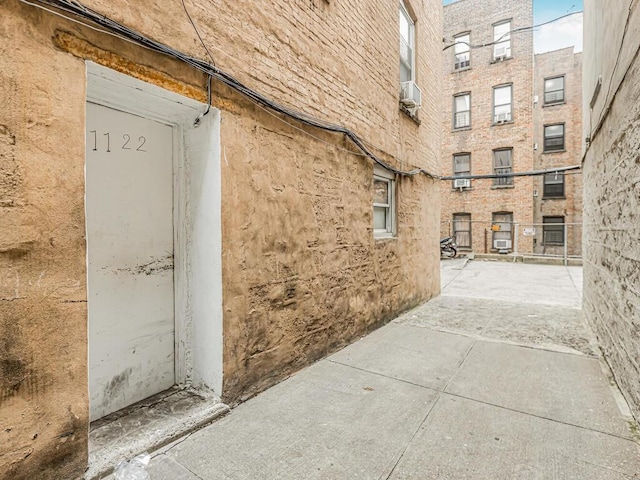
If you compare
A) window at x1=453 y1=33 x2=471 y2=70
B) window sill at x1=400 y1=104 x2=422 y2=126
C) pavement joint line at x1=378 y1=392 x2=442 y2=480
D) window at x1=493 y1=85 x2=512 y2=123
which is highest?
window at x1=453 y1=33 x2=471 y2=70

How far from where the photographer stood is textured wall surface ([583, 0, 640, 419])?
2773 millimetres

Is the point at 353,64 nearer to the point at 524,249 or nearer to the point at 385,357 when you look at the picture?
the point at 385,357

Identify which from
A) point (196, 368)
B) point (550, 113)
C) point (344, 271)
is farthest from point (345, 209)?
point (550, 113)

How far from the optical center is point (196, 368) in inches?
116

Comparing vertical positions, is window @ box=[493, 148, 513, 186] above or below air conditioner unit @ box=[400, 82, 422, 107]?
above

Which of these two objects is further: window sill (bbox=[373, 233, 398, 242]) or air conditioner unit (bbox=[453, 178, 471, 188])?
air conditioner unit (bbox=[453, 178, 471, 188])

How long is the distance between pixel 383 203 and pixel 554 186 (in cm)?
1744

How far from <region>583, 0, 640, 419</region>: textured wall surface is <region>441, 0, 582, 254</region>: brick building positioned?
519 inches

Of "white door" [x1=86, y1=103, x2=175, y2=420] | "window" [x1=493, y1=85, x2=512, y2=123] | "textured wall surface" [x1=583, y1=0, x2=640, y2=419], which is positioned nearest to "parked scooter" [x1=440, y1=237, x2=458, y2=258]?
"window" [x1=493, y1=85, x2=512, y2=123]

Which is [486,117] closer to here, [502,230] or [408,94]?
[502,230]

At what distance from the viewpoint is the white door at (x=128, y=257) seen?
2.48m

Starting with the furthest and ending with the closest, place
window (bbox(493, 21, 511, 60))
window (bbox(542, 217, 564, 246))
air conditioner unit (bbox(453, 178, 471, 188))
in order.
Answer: window (bbox(542, 217, 564, 246)), air conditioner unit (bbox(453, 178, 471, 188)), window (bbox(493, 21, 511, 60))

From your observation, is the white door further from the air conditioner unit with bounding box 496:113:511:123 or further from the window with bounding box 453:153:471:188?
the air conditioner unit with bounding box 496:113:511:123

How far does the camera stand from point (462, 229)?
18.4 metres
